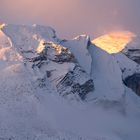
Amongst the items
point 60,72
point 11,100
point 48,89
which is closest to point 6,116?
point 11,100

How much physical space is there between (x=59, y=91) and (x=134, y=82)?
47.5 m

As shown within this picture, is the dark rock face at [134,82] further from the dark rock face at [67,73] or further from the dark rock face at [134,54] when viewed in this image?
the dark rock face at [134,54]

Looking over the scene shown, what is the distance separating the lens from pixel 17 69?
301ft

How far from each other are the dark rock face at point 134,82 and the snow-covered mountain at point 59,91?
74.0ft

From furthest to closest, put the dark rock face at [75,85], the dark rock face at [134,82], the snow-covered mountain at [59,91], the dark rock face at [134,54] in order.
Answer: the dark rock face at [134,54], the dark rock face at [134,82], the dark rock face at [75,85], the snow-covered mountain at [59,91]

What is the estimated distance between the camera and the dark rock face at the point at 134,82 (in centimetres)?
13488

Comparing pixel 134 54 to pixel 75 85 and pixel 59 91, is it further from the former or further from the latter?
pixel 59 91

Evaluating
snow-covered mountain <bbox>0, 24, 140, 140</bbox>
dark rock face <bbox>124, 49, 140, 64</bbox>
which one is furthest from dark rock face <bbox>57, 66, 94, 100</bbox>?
dark rock face <bbox>124, 49, 140, 64</bbox>

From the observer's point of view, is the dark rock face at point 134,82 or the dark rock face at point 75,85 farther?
the dark rock face at point 134,82

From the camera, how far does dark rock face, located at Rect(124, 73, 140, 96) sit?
13488cm

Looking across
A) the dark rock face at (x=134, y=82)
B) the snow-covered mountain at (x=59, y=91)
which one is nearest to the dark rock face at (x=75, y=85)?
the snow-covered mountain at (x=59, y=91)

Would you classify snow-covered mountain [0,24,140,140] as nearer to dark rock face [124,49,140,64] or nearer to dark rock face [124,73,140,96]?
dark rock face [124,73,140,96]

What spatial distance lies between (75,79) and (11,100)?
53.4ft

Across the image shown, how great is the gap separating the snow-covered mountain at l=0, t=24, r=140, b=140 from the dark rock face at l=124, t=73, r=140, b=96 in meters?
22.5
